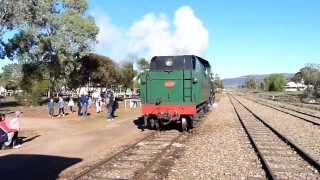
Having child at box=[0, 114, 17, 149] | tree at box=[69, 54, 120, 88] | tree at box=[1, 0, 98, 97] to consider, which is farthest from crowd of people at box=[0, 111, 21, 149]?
tree at box=[69, 54, 120, 88]

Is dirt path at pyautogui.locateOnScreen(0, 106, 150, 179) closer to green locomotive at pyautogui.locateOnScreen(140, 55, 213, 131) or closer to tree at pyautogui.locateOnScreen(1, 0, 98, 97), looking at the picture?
green locomotive at pyautogui.locateOnScreen(140, 55, 213, 131)

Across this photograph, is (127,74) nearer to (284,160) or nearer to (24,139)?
(24,139)

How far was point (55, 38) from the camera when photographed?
2082 inches

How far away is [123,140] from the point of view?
1908cm

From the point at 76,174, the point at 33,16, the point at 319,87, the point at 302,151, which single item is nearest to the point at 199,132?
the point at 302,151

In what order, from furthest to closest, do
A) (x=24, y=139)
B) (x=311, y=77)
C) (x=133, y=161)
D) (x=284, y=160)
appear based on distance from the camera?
(x=311, y=77) < (x=24, y=139) < (x=284, y=160) < (x=133, y=161)

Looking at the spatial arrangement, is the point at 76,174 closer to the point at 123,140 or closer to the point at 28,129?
the point at 123,140

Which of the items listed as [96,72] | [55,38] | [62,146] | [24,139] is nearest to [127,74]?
[96,72]

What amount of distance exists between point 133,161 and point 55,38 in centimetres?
4136

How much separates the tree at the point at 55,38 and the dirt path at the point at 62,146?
83.6ft

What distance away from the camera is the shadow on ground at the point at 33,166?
1144 cm

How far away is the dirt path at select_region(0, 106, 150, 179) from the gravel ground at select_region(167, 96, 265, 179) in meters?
2.38

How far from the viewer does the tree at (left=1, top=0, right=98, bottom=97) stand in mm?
50781

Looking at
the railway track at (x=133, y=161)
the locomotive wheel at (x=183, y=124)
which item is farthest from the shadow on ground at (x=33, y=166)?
the locomotive wheel at (x=183, y=124)
